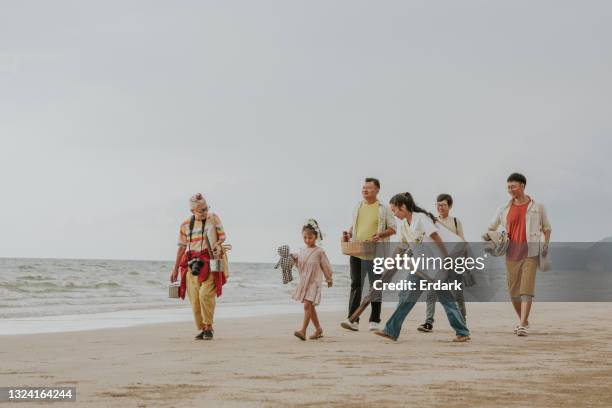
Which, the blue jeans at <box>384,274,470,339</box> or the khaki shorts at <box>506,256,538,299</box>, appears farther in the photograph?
the khaki shorts at <box>506,256,538,299</box>

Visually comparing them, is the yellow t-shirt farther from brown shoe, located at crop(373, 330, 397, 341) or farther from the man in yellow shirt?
brown shoe, located at crop(373, 330, 397, 341)

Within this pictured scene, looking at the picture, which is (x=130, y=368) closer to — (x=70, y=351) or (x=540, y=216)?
(x=70, y=351)

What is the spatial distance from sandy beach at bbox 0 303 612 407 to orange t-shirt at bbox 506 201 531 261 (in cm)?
99

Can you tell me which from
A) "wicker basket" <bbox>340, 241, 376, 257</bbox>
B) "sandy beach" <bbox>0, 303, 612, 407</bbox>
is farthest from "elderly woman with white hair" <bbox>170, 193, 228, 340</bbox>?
"wicker basket" <bbox>340, 241, 376, 257</bbox>

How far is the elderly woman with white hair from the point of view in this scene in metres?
9.87

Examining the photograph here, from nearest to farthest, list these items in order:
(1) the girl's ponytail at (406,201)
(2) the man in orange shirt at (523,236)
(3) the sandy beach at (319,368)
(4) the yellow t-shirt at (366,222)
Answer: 1. (3) the sandy beach at (319,368)
2. (1) the girl's ponytail at (406,201)
3. (2) the man in orange shirt at (523,236)
4. (4) the yellow t-shirt at (366,222)

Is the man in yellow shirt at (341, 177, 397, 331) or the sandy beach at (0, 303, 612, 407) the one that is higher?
the man in yellow shirt at (341, 177, 397, 331)

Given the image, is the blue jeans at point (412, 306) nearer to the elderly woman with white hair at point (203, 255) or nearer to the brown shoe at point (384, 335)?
the brown shoe at point (384, 335)

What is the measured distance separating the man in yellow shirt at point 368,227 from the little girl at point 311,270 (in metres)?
0.79

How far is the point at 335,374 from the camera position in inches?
258

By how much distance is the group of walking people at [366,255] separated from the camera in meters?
9.51

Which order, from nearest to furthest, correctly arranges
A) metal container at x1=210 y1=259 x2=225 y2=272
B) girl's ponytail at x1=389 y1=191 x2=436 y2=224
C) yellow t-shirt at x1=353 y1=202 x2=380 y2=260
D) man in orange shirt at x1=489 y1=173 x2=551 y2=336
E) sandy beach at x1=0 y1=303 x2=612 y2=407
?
sandy beach at x1=0 y1=303 x2=612 y2=407
girl's ponytail at x1=389 y1=191 x2=436 y2=224
metal container at x1=210 y1=259 x2=225 y2=272
man in orange shirt at x1=489 y1=173 x2=551 y2=336
yellow t-shirt at x1=353 y1=202 x2=380 y2=260

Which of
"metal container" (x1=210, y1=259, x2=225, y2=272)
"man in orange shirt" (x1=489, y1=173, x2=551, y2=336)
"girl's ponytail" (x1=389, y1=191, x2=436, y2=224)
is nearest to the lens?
"girl's ponytail" (x1=389, y1=191, x2=436, y2=224)

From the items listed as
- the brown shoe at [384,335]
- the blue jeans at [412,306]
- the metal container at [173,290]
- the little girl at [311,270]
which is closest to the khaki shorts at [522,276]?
the blue jeans at [412,306]
